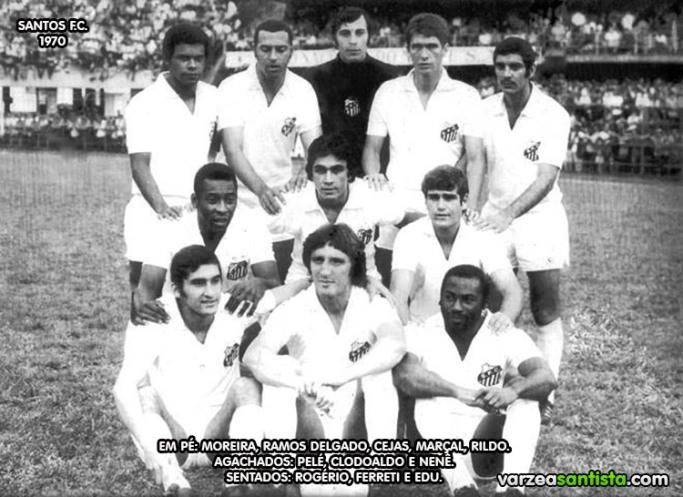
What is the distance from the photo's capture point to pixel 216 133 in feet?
12.7

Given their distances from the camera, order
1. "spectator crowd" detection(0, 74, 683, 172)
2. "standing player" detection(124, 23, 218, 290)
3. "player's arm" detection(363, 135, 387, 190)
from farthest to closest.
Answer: "spectator crowd" detection(0, 74, 683, 172), "player's arm" detection(363, 135, 387, 190), "standing player" detection(124, 23, 218, 290)

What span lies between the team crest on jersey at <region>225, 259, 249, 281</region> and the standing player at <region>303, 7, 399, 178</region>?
30.9 inches

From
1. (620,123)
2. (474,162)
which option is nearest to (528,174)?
(474,162)

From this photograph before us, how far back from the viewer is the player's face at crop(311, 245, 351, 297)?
308 cm

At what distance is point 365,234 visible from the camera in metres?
3.47

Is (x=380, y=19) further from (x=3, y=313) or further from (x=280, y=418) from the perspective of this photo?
(x=3, y=313)

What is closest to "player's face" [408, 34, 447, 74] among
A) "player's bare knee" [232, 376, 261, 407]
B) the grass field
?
"player's bare knee" [232, 376, 261, 407]

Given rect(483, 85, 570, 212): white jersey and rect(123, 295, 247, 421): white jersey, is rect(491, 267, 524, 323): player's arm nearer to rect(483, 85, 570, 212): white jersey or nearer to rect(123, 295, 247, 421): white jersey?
rect(483, 85, 570, 212): white jersey

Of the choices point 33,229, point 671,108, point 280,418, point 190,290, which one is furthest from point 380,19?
point 671,108

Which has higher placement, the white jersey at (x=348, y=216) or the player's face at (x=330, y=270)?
the white jersey at (x=348, y=216)

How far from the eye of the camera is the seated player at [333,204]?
334 centimetres

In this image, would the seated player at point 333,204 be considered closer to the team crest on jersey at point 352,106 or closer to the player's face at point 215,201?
the player's face at point 215,201

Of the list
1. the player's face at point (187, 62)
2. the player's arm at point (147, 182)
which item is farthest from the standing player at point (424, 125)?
the player's arm at point (147, 182)

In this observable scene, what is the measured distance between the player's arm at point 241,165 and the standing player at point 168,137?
0.27 feet
